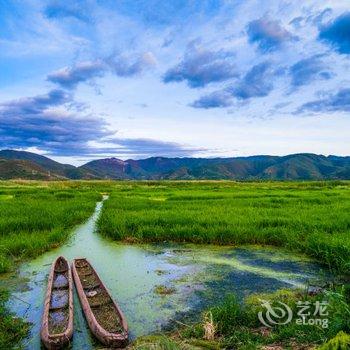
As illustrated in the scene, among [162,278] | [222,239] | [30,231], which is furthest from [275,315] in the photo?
[30,231]

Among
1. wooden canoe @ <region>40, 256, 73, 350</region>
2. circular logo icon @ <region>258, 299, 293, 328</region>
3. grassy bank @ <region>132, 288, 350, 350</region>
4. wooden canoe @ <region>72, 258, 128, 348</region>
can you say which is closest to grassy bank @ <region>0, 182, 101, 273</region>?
wooden canoe @ <region>40, 256, 73, 350</region>

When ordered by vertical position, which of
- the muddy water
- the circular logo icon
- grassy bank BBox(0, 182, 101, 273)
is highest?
grassy bank BBox(0, 182, 101, 273)

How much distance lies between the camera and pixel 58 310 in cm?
759

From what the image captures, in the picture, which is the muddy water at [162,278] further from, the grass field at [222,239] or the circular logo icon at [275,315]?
the circular logo icon at [275,315]

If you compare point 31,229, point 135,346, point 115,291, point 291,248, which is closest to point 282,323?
point 135,346

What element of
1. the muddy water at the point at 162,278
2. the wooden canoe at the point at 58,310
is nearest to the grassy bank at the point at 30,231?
the muddy water at the point at 162,278

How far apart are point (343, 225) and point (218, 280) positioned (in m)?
8.27

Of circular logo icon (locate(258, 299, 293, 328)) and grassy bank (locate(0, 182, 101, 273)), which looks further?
grassy bank (locate(0, 182, 101, 273))

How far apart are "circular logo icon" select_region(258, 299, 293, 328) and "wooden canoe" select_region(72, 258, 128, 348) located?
254cm

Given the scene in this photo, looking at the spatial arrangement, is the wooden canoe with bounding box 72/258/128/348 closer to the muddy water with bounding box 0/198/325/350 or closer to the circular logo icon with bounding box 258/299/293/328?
the muddy water with bounding box 0/198/325/350

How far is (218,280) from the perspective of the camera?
9953 millimetres

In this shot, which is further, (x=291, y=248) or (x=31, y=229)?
(x=31, y=229)

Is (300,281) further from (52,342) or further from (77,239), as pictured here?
(77,239)

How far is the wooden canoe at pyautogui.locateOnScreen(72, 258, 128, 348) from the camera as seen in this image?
615cm
